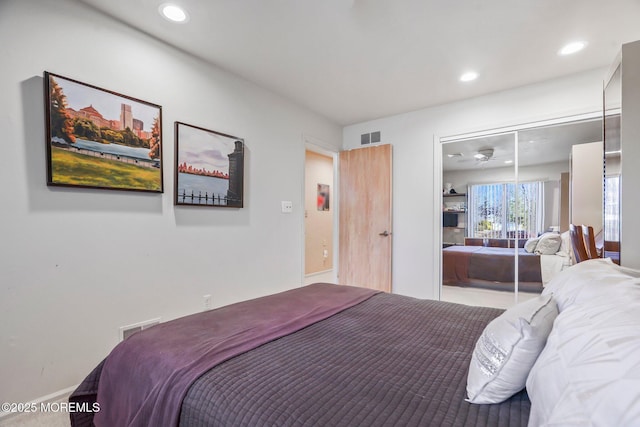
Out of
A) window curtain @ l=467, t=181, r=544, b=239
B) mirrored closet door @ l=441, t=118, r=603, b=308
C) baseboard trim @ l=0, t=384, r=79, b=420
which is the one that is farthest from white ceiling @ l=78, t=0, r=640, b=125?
baseboard trim @ l=0, t=384, r=79, b=420

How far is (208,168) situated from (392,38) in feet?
6.30

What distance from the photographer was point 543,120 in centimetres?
306

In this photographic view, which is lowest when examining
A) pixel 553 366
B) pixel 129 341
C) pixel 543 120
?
pixel 129 341

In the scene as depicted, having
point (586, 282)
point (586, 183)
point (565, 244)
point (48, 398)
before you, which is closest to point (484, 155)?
point (586, 183)

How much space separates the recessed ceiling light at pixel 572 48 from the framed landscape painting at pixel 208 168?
298 centimetres

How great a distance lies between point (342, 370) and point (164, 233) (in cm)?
194

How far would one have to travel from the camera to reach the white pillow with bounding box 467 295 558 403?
0.82 meters

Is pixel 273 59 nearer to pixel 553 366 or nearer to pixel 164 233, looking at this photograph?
pixel 164 233

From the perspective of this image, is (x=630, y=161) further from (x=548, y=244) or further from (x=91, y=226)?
(x=91, y=226)

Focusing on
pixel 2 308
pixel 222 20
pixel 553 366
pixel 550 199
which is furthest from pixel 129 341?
pixel 550 199

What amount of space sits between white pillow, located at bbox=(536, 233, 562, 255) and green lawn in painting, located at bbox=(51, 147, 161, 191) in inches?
151

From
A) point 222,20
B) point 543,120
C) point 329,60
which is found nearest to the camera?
point 222,20

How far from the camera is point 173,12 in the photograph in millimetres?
2053

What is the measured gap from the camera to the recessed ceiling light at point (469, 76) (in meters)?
2.89
